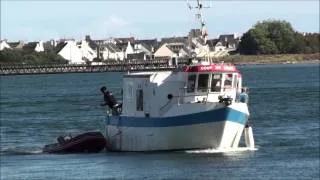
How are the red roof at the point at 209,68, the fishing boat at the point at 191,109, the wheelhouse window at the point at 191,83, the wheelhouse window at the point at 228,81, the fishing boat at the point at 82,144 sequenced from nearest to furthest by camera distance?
the fishing boat at the point at 191,109 < the red roof at the point at 209,68 < the wheelhouse window at the point at 191,83 < the wheelhouse window at the point at 228,81 < the fishing boat at the point at 82,144

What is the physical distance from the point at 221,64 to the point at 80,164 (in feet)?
23.4

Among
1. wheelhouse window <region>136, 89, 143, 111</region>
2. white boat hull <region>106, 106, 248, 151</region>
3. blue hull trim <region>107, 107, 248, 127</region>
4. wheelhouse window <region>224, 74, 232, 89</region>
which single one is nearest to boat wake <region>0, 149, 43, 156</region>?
wheelhouse window <region>136, 89, 143, 111</region>

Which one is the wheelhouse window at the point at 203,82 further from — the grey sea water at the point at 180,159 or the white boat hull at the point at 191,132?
the grey sea water at the point at 180,159

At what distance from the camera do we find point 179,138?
47.9 m

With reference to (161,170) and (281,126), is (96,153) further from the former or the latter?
(281,126)

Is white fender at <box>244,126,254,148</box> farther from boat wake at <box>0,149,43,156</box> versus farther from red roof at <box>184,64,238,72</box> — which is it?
boat wake at <box>0,149,43,156</box>

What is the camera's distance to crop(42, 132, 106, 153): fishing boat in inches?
2085

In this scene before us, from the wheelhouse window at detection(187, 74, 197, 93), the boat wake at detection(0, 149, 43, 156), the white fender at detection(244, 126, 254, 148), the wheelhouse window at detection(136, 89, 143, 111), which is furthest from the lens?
the boat wake at detection(0, 149, 43, 156)

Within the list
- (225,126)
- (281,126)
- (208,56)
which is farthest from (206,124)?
(281,126)

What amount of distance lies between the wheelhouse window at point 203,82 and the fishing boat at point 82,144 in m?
6.81

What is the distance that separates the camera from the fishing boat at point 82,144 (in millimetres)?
52969

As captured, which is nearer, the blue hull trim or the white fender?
the blue hull trim

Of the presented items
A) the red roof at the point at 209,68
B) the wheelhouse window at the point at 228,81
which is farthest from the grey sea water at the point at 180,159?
the red roof at the point at 209,68

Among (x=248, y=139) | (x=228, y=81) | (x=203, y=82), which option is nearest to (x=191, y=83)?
(x=203, y=82)
